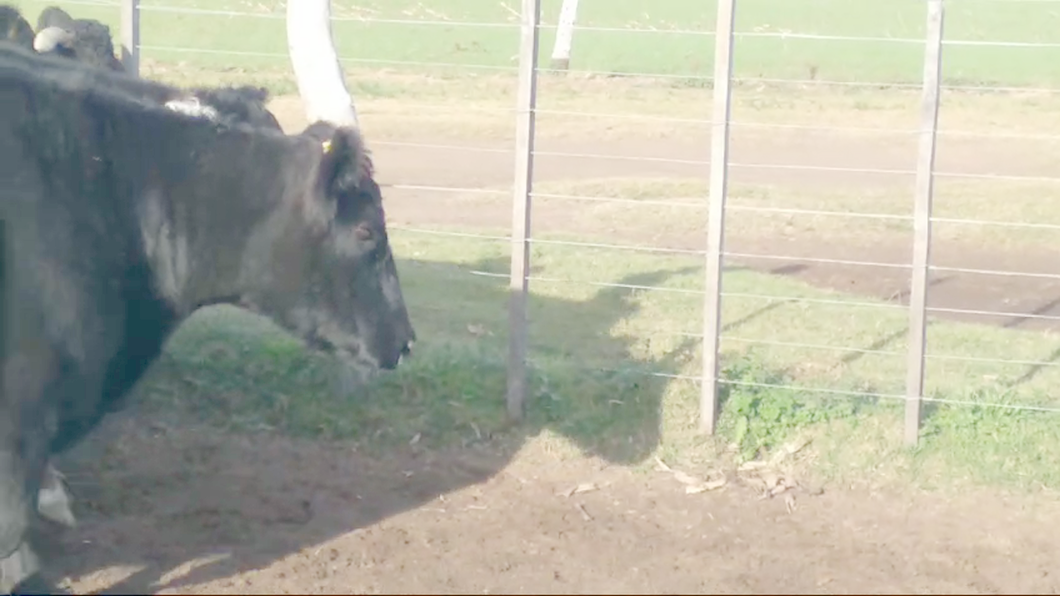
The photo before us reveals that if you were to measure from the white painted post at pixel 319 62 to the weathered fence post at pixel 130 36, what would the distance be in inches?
35.0

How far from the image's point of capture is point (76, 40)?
7.88 metres

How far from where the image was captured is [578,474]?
7.50 m

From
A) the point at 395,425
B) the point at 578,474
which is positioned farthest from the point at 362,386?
the point at 578,474

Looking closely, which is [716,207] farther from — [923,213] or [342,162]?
[342,162]

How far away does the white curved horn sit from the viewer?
25.2 feet

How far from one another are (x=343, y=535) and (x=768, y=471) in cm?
225

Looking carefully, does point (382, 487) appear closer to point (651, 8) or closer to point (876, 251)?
point (876, 251)

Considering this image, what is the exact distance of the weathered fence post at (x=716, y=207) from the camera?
24.3 ft

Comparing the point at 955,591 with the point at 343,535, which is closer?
the point at 955,591

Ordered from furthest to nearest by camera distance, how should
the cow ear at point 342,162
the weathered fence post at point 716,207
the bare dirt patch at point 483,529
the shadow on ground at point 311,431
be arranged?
the weathered fence post at point 716,207 < the shadow on ground at point 311,431 < the bare dirt patch at point 483,529 < the cow ear at point 342,162

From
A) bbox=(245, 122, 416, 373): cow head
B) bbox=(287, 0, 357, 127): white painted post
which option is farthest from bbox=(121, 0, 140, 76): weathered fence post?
bbox=(245, 122, 416, 373): cow head

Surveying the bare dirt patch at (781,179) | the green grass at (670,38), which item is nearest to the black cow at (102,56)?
the bare dirt patch at (781,179)

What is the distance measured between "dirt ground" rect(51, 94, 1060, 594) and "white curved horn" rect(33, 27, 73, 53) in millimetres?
2015

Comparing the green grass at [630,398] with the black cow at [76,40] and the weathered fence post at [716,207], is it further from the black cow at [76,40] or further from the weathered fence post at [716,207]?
the black cow at [76,40]
